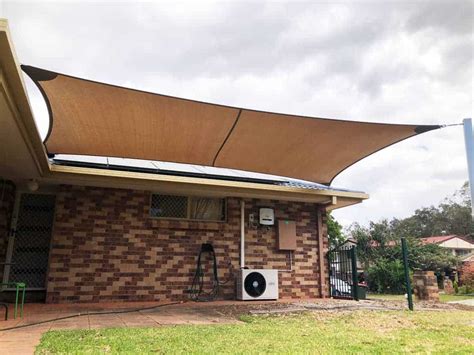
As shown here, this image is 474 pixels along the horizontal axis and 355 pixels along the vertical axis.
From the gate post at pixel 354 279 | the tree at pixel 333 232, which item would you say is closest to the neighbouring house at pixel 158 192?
the gate post at pixel 354 279

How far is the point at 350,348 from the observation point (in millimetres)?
2975

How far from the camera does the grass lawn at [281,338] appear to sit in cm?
288

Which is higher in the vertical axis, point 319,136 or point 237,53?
point 237,53

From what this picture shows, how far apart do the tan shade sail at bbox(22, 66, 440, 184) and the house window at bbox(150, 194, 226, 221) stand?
3.23ft

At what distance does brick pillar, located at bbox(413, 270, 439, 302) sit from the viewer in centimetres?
812

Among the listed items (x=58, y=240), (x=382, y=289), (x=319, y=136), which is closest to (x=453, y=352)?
(x=319, y=136)

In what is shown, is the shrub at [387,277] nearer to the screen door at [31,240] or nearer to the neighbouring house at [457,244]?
the screen door at [31,240]

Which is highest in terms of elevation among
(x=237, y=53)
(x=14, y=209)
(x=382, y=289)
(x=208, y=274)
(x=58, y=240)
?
(x=237, y=53)

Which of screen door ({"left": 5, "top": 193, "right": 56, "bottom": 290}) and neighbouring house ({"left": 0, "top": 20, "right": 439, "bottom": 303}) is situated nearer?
neighbouring house ({"left": 0, "top": 20, "right": 439, "bottom": 303})

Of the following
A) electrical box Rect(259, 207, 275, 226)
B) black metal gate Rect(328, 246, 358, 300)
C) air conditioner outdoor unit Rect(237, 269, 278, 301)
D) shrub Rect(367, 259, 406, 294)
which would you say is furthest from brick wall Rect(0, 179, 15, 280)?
shrub Rect(367, 259, 406, 294)

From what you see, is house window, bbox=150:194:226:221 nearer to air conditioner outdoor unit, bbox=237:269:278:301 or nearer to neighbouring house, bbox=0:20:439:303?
neighbouring house, bbox=0:20:439:303

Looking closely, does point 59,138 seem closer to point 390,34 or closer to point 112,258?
point 112,258

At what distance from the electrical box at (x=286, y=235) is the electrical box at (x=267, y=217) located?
210 mm

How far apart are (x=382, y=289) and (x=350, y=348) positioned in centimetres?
1099
